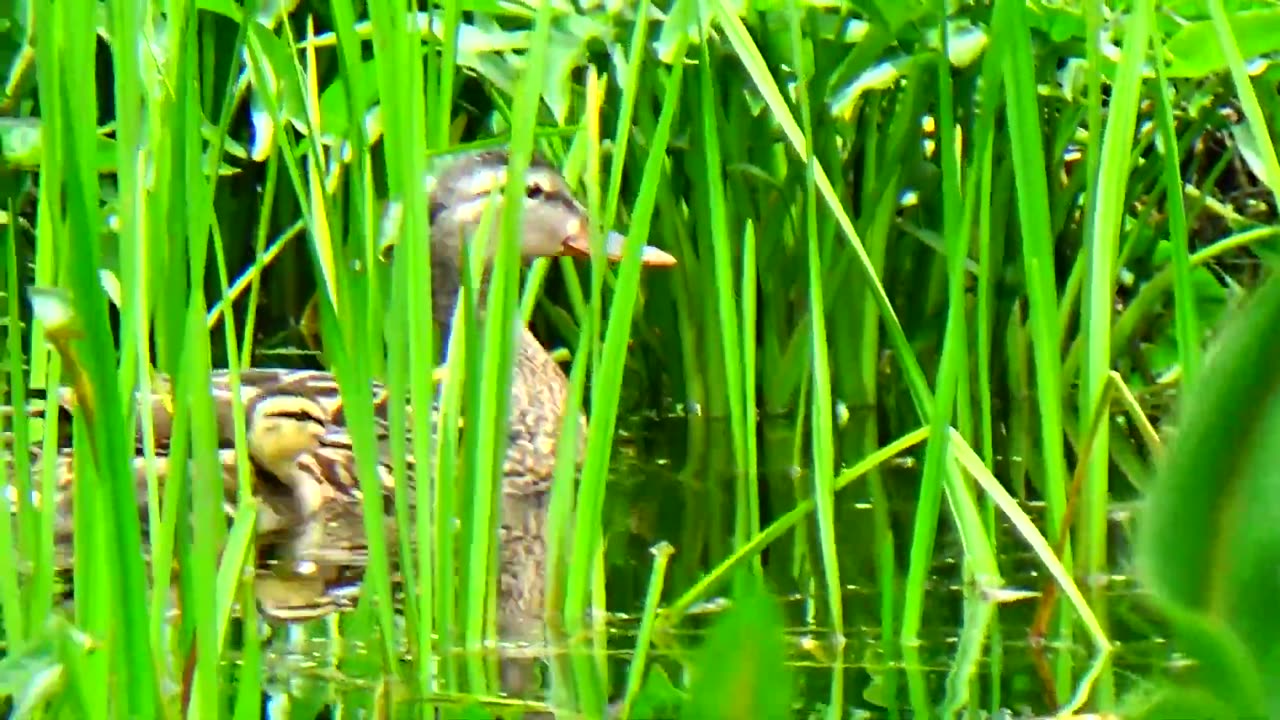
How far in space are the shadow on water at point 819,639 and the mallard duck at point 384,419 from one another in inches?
8.8

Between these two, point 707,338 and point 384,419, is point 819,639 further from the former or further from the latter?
point 707,338

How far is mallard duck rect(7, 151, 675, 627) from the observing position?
125 inches

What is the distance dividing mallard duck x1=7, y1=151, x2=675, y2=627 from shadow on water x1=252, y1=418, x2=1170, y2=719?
0.73 feet

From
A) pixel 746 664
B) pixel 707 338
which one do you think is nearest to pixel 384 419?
pixel 707 338

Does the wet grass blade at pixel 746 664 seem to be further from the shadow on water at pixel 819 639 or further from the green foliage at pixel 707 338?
the shadow on water at pixel 819 639

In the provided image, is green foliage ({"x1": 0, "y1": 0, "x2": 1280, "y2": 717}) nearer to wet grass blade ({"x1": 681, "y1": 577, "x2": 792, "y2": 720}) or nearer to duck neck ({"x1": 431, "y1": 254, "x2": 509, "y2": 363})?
wet grass blade ({"x1": 681, "y1": 577, "x2": 792, "y2": 720})

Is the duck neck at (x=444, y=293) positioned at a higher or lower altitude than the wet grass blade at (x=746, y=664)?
higher

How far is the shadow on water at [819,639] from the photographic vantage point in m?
1.95

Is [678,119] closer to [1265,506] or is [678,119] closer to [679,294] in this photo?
[679,294]

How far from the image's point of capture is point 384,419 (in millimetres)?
3855

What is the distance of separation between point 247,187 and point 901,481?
1.83m

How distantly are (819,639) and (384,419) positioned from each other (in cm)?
174

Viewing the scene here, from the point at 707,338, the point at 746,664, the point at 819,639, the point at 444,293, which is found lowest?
the point at 819,639

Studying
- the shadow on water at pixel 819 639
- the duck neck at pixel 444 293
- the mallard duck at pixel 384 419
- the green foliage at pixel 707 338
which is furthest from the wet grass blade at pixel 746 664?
the duck neck at pixel 444 293
